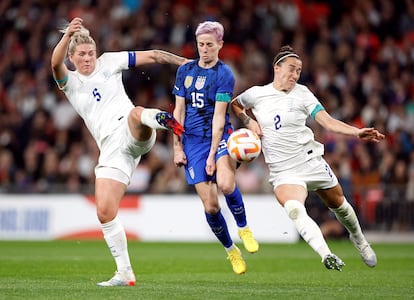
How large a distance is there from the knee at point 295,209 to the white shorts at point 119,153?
166cm

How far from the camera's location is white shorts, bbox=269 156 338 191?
36.2 feet

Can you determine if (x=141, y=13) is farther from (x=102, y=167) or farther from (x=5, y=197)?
(x=102, y=167)

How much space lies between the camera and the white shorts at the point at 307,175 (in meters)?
11.0

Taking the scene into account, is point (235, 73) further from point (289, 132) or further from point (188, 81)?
point (289, 132)

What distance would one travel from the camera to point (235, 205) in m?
11.4

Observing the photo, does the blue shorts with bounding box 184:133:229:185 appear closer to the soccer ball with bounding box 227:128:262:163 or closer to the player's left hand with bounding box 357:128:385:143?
the soccer ball with bounding box 227:128:262:163

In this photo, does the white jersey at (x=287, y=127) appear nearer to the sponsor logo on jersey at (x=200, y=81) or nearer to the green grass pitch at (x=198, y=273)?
the sponsor logo on jersey at (x=200, y=81)

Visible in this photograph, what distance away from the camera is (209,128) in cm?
1130

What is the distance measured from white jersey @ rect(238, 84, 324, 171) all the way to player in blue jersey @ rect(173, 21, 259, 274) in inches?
18.0

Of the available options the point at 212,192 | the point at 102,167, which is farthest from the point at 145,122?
the point at 212,192

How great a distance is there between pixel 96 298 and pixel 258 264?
5.92 metres

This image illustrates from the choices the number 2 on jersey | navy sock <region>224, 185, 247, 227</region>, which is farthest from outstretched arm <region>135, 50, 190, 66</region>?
navy sock <region>224, 185, 247, 227</region>

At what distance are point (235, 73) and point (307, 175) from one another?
39.4 ft

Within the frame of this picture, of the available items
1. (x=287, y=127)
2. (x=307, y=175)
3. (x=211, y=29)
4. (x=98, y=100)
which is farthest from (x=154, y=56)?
(x=307, y=175)
